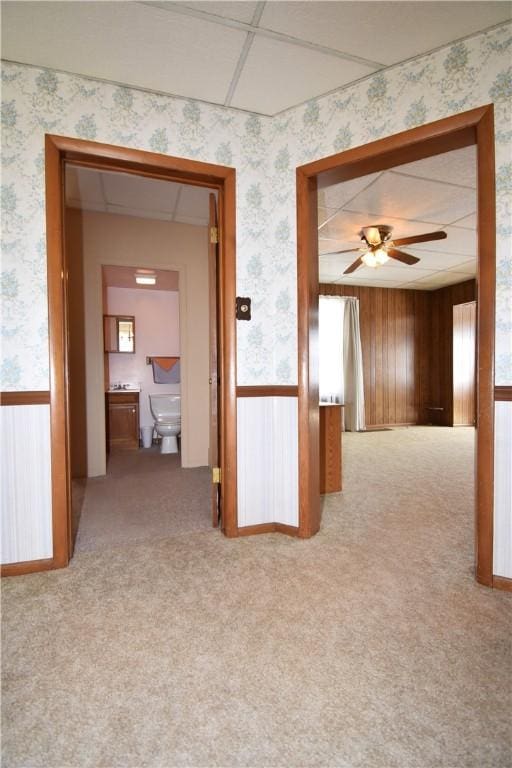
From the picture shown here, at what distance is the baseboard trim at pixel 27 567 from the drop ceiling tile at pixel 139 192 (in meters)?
2.70

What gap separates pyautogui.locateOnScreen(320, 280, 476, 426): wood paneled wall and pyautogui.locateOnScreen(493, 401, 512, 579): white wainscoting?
224 inches

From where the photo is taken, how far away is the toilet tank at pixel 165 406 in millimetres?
5375

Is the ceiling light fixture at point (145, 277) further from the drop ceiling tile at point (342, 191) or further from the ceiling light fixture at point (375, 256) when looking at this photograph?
the ceiling light fixture at point (375, 256)

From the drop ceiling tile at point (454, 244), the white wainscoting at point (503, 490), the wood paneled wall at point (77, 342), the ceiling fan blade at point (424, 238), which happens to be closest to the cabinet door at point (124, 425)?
the wood paneled wall at point (77, 342)

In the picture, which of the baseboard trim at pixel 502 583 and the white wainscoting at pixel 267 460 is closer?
the baseboard trim at pixel 502 583

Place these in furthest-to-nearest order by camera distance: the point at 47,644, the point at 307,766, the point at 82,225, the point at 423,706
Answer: the point at 82,225
the point at 47,644
the point at 423,706
the point at 307,766

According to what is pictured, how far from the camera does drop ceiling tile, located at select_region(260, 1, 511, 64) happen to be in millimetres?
1726

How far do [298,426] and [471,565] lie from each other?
1.11 meters

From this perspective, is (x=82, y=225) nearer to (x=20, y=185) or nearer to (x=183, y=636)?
(x=20, y=185)

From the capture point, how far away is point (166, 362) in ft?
20.1

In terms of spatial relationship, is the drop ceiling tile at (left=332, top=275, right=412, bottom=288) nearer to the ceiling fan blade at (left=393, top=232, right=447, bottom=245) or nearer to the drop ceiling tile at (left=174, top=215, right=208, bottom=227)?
the ceiling fan blade at (left=393, top=232, right=447, bottom=245)

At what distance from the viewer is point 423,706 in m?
1.15

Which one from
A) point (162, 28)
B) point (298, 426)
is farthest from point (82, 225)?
point (298, 426)

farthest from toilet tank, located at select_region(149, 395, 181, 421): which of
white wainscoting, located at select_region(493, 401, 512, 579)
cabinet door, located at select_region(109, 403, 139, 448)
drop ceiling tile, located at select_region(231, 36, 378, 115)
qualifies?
white wainscoting, located at select_region(493, 401, 512, 579)
